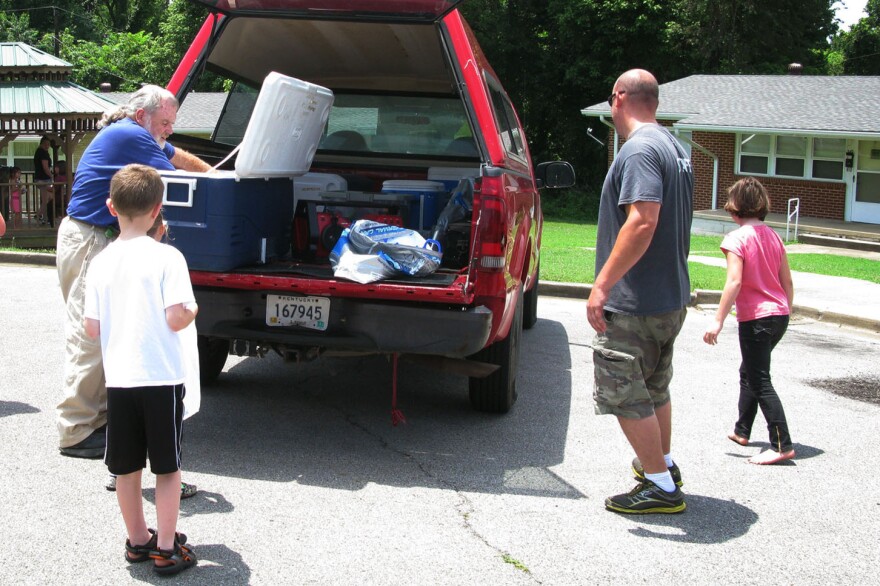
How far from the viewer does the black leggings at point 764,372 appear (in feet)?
16.9

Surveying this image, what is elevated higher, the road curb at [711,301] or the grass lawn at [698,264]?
the grass lawn at [698,264]

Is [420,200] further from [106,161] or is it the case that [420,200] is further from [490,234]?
[106,161]

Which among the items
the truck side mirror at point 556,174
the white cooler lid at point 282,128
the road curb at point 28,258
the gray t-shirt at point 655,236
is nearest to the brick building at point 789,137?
the truck side mirror at point 556,174

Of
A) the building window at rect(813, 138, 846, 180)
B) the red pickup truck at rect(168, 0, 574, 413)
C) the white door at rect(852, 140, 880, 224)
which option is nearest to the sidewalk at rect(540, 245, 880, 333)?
the red pickup truck at rect(168, 0, 574, 413)

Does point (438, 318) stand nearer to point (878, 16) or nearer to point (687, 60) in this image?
point (687, 60)

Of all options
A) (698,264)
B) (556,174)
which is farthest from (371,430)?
(698,264)

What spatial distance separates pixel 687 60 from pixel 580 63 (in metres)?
4.12

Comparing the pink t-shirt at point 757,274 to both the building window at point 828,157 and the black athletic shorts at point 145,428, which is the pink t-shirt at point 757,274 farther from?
the building window at point 828,157

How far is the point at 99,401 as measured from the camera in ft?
15.3

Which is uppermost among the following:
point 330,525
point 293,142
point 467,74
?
point 467,74

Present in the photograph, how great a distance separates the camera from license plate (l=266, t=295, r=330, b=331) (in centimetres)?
483

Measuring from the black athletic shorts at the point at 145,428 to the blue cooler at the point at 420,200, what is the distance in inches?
112

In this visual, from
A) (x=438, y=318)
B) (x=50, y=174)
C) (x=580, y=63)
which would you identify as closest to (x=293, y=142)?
(x=438, y=318)

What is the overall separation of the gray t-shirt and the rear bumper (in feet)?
2.57
